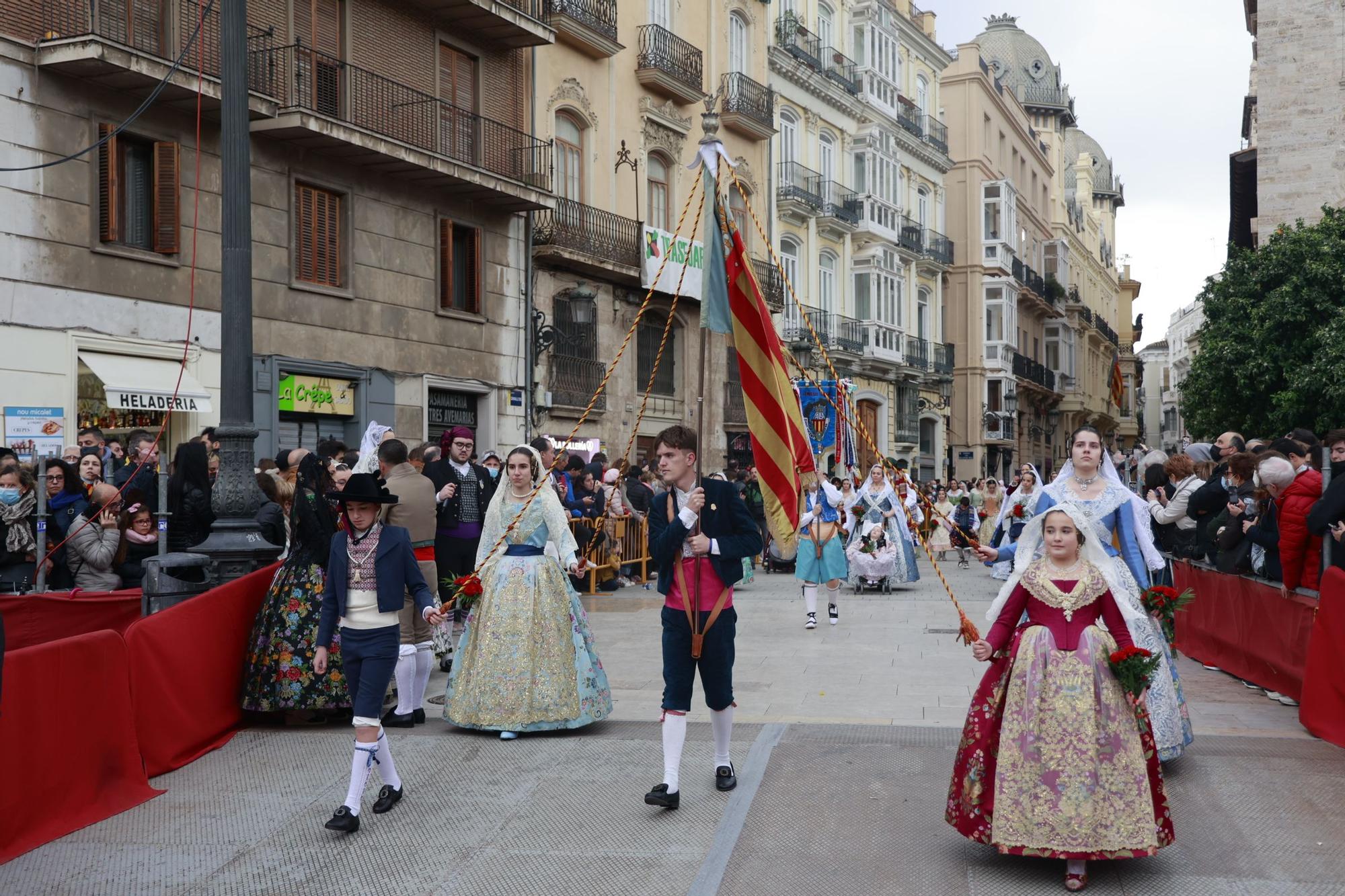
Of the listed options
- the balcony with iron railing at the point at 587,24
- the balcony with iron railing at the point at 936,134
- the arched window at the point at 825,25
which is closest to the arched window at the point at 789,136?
the arched window at the point at 825,25

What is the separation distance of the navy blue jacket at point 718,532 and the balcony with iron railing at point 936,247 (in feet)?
120

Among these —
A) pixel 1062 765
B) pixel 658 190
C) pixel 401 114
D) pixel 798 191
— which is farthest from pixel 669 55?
pixel 1062 765

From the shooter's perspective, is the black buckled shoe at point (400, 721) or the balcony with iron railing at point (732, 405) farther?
the balcony with iron railing at point (732, 405)

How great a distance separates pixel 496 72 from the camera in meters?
22.3

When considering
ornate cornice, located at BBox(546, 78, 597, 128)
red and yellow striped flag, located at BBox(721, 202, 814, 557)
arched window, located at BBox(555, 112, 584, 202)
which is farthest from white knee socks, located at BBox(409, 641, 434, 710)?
ornate cornice, located at BBox(546, 78, 597, 128)

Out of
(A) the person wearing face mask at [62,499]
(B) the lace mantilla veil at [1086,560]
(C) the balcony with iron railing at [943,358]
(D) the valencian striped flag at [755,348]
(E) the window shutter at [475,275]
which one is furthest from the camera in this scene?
(C) the balcony with iron railing at [943,358]

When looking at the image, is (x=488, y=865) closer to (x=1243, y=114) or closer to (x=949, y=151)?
(x=949, y=151)

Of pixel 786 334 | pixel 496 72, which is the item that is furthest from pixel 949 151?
pixel 496 72

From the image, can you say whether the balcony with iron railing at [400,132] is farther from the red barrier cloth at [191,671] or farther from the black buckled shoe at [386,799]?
the black buckled shoe at [386,799]

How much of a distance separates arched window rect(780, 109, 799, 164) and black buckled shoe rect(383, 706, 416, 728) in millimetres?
26355

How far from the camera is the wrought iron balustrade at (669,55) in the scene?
2600 cm

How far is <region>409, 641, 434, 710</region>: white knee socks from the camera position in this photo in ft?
27.0

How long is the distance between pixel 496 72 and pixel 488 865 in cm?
1875

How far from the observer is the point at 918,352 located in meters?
41.4
